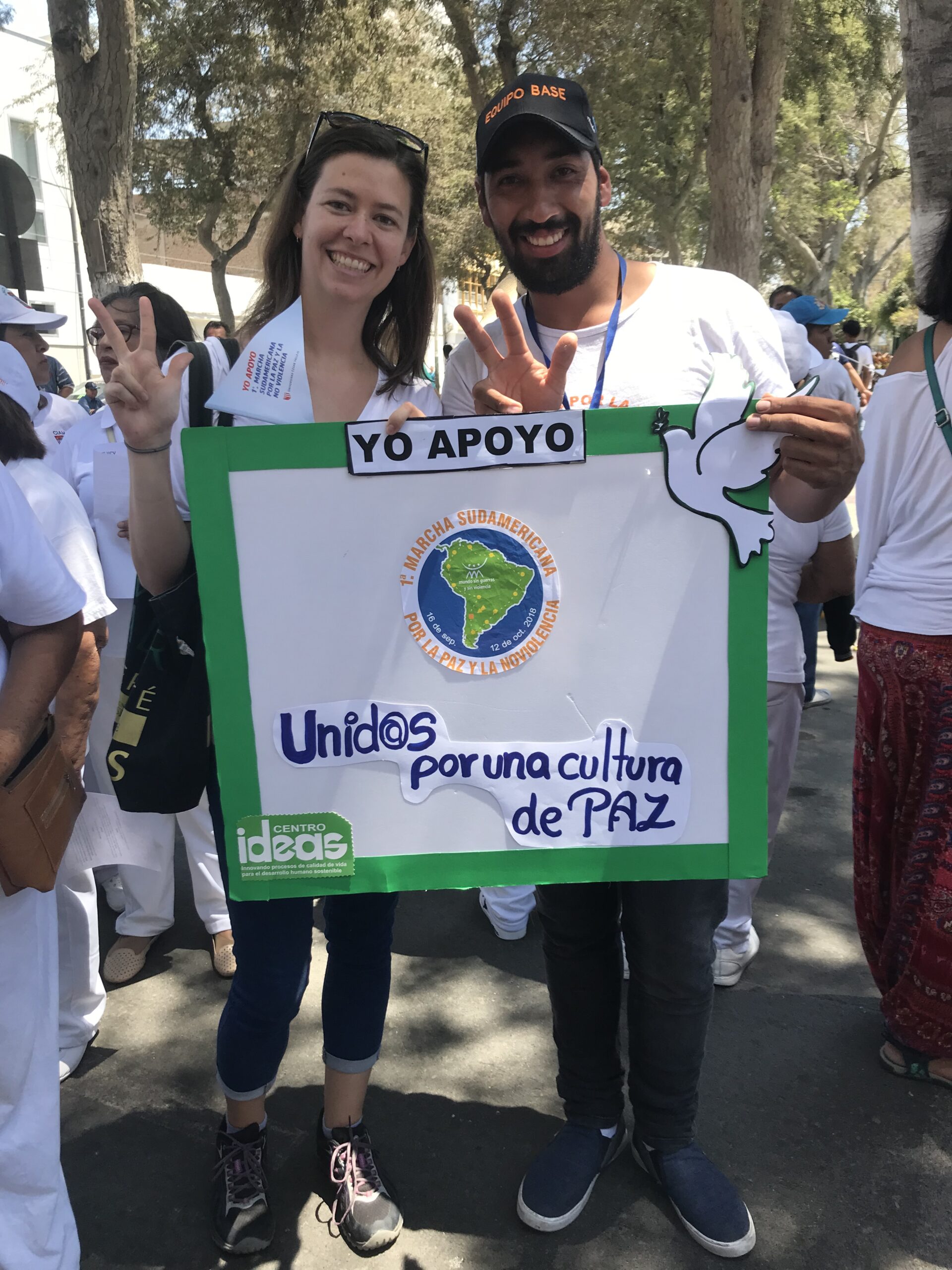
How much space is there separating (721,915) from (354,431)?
1.22 m

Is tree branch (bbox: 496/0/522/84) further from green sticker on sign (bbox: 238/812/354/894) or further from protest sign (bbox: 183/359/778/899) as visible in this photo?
green sticker on sign (bbox: 238/812/354/894)

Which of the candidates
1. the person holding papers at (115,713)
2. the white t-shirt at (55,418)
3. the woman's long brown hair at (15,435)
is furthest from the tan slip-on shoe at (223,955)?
the white t-shirt at (55,418)

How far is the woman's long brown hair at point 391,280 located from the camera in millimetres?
1954

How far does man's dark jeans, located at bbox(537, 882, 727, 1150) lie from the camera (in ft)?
6.58

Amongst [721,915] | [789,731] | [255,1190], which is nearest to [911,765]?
[789,731]

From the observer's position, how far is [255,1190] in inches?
86.2

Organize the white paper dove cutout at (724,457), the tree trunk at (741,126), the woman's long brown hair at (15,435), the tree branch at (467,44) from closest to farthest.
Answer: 1. the white paper dove cutout at (724,457)
2. the woman's long brown hair at (15,435)
3. the tree trunk at (741,126)
4. the tree branch at (467,44)

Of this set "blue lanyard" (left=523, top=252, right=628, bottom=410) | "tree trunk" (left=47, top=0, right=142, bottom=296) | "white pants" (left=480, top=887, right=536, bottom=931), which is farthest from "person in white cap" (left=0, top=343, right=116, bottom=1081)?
"tree trunk" (left=47, top=0, right=142, bottom=296)

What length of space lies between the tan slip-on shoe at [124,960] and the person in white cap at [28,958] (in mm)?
1499

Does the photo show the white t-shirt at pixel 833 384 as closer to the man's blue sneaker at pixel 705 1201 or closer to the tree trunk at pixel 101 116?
the man's blue sneaker at pixel 705 1201

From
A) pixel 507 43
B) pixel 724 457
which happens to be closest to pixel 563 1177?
pixel 724 457

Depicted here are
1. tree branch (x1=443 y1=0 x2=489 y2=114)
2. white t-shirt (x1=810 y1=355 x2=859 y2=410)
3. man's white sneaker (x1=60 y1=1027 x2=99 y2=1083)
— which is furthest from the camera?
tree branch (x1=443 y1=0 x2=489 y2=114)

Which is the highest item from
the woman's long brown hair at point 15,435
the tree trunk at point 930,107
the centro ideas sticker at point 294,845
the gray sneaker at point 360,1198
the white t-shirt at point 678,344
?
the tree trunk at point 930,107

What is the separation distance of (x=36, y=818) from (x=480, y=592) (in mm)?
846
